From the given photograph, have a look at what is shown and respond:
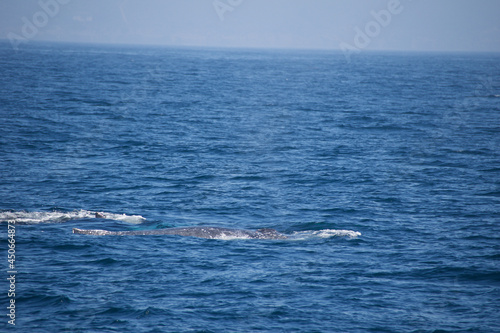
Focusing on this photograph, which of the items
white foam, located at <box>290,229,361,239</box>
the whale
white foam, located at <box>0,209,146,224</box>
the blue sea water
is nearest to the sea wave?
white foam, located at <box>290,229,361,239</box>

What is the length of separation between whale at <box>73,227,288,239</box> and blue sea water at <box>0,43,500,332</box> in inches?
22.6

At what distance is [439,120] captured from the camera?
65.9 meters

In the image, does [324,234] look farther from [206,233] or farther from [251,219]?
[206,233]

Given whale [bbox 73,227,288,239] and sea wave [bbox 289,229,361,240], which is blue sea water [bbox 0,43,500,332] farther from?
whale [bbox 73,227,288,239]

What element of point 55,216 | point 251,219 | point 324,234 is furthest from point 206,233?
point 55,216

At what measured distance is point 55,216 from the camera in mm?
28797

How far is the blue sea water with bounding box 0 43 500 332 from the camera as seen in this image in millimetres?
19172

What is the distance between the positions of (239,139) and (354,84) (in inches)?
2724

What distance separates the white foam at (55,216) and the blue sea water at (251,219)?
118 mm

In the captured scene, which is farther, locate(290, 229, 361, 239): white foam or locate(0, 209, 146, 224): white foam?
locate(0, 209, 146, 224): white foam

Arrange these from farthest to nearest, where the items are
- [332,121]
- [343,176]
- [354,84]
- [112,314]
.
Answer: [354,84] < [332,121] < [343,176] < [112,314]

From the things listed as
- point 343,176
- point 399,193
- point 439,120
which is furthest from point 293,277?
point 439,120

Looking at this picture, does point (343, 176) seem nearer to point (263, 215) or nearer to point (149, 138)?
point (263, 215)

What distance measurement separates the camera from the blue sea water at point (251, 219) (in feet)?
62.9
